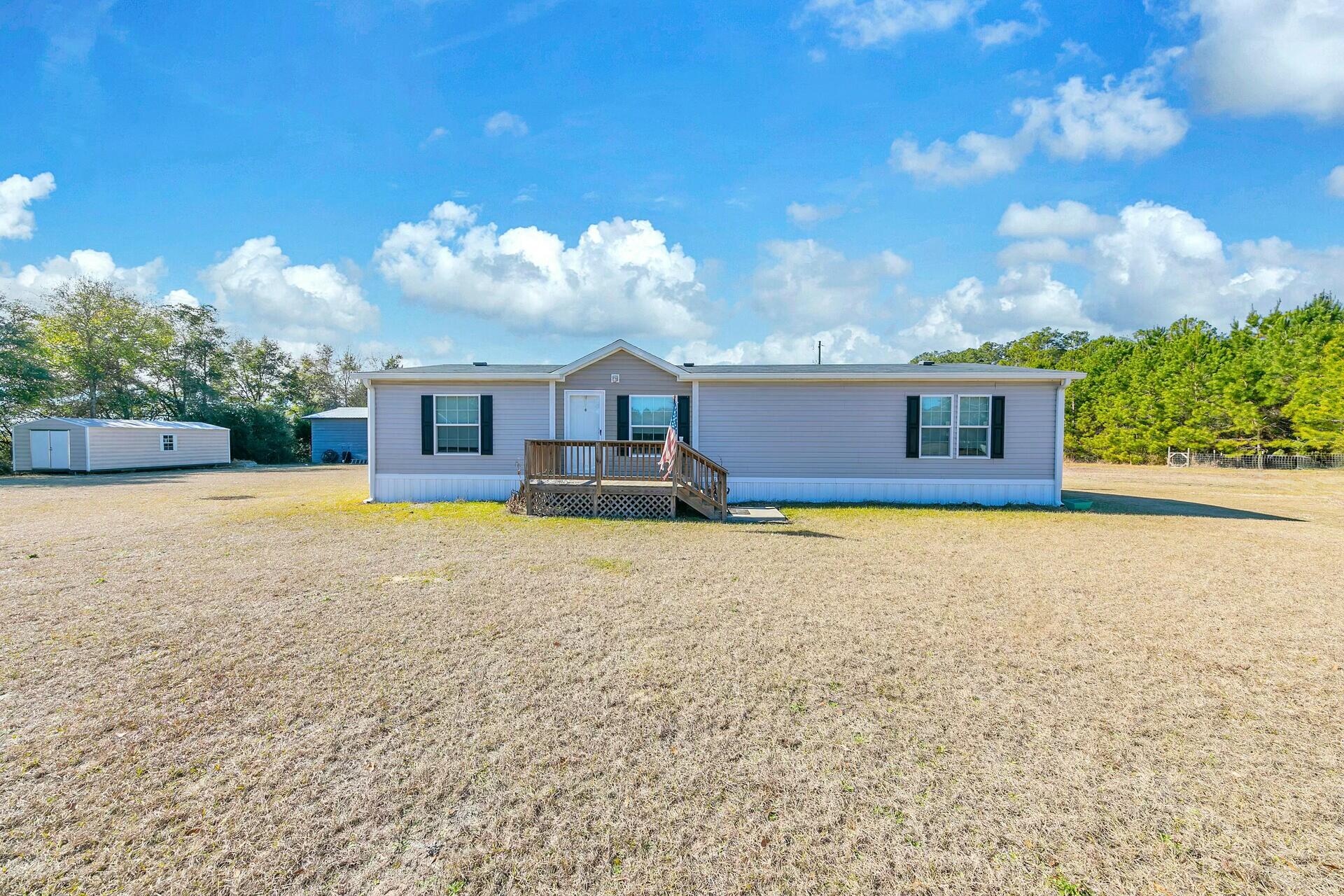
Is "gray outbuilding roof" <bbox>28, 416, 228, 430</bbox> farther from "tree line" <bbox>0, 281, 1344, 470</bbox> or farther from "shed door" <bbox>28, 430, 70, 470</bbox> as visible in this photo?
"tree line" <bbox>0, 281, 1344, 470</bbox>

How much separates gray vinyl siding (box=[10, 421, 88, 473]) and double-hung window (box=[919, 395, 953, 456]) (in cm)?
2905

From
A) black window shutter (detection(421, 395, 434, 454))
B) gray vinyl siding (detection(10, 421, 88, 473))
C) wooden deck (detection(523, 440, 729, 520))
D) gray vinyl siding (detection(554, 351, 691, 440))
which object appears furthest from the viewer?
gray vinyl siding (detection(10, 421, 88, 473))

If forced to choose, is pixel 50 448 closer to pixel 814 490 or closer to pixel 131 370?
pixel 131 370

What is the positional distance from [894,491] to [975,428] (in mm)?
2142

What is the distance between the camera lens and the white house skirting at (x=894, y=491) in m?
12.2

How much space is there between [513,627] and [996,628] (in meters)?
4.13

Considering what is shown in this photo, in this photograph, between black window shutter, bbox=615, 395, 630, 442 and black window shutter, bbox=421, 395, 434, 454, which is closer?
black window shutter, bbox=615, 395, 630, 442

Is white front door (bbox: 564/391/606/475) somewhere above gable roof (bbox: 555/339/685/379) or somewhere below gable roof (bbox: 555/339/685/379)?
below

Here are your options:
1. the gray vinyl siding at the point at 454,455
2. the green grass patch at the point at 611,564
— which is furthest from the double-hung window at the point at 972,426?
the gray vinyl siding at the point at 454,455

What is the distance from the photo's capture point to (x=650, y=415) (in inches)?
488

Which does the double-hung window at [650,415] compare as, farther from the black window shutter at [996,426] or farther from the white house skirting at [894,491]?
the black window shutter at [996,426]

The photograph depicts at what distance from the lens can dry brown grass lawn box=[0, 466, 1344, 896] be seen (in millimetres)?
2293

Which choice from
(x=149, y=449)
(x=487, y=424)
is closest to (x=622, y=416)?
(x=487, y=424)

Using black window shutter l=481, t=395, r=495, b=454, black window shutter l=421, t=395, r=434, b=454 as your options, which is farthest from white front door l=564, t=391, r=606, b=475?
black window shutter l=421, t=395, r=434, b=454
